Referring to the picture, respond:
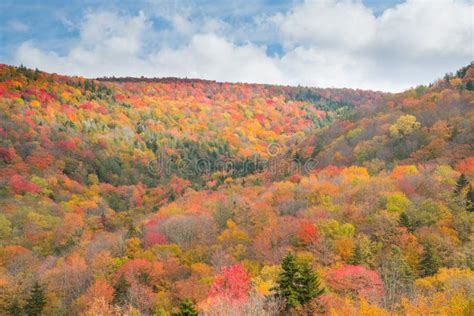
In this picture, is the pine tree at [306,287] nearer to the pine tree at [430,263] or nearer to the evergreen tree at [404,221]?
the pine tree at [430,263]

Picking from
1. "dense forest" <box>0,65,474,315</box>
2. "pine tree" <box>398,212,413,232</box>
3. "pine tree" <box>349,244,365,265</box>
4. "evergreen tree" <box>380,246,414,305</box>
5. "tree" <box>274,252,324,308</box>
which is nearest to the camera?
"tree" <box>274,252,324,308</box>

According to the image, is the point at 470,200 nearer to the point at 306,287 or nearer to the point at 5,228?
the point at 306,287

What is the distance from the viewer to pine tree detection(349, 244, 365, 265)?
49.9 metres

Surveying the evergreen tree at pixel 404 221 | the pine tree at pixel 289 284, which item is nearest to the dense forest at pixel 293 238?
the pine tree at pixel 289 284

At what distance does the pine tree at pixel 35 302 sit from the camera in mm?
50531

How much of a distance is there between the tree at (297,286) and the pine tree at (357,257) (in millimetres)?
17609

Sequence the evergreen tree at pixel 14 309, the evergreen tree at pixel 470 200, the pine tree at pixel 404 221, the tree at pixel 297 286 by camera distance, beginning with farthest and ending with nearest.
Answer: the evergreen tree at pixel 470 200
the pine tree at pixel 404 221
the evergreen tree at pixel 14 309
the tree at pixel 297 286

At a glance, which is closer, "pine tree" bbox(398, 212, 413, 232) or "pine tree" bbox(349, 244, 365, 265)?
"pine tree" bbox(349, 244, 365, 265)

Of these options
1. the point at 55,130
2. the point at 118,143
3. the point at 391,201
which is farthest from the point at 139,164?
the point at 391,201

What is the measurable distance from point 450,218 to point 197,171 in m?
146

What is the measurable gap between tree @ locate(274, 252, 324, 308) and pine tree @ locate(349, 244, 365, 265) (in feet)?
57.8

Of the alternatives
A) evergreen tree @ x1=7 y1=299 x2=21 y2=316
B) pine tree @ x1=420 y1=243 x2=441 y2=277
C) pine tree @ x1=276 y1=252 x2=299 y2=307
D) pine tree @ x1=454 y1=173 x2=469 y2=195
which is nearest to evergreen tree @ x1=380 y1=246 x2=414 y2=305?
pine tree @ x1=420 y1=243 x2=441 y2=277

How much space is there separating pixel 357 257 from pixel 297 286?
1885cm

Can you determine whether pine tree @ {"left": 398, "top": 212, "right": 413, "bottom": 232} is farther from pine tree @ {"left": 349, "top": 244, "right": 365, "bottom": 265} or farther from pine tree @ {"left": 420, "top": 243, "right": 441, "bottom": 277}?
pine tree @ {"left": 349, "top": 244, "right": 365, "bottom": 265}
